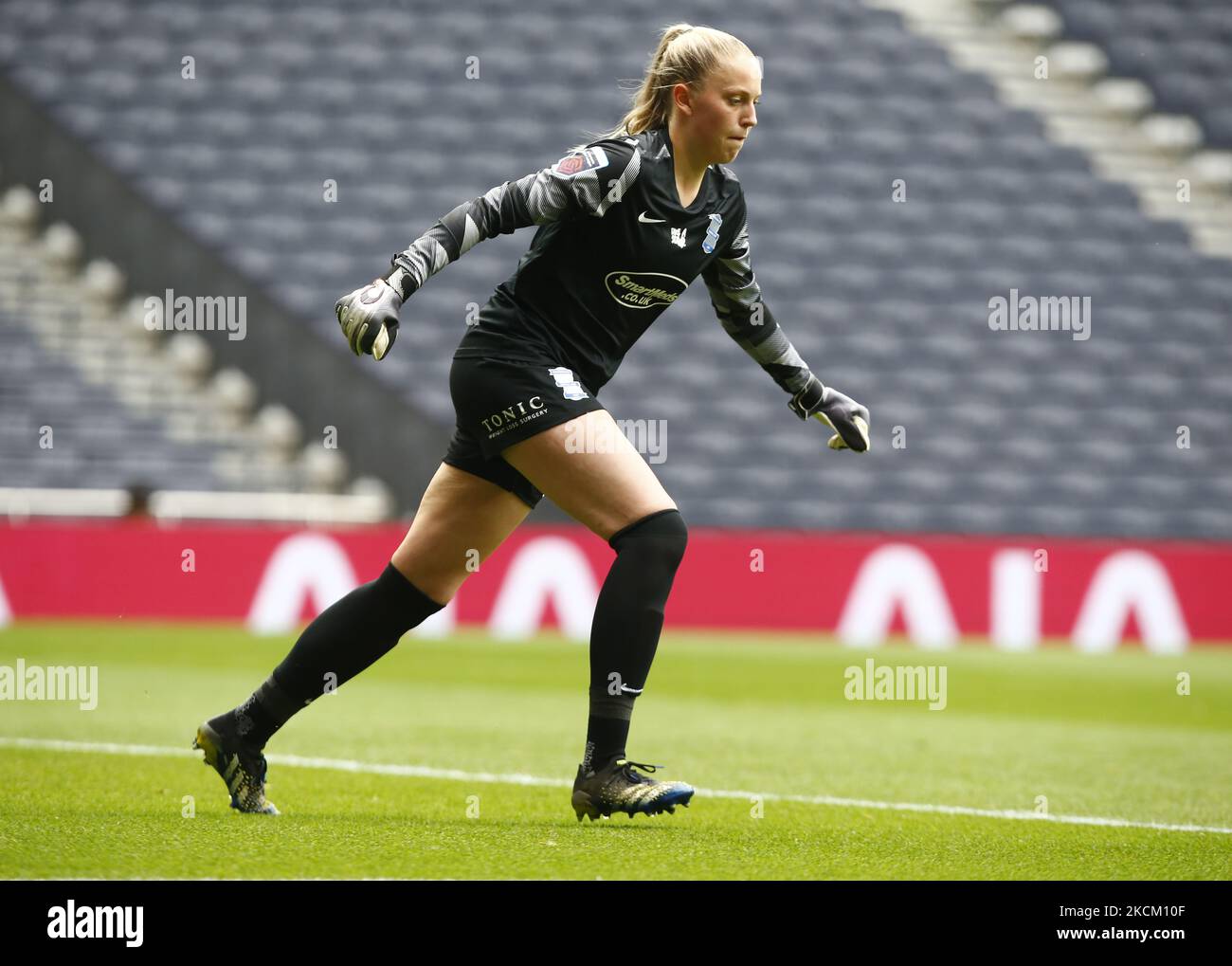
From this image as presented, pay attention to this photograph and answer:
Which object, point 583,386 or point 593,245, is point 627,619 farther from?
point 593,245

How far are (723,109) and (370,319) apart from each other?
1117 millimetres

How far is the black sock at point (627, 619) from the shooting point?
4098mm

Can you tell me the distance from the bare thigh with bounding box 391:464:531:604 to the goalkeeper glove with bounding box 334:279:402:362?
0.65m

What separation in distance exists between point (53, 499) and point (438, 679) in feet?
16.8

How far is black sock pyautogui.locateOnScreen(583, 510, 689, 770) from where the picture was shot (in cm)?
410

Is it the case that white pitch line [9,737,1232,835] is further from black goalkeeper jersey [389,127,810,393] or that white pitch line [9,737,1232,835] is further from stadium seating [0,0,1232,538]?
stadium seating [0,0,1232,538]

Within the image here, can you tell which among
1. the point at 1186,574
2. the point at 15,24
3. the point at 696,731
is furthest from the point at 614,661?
the point at 15,24

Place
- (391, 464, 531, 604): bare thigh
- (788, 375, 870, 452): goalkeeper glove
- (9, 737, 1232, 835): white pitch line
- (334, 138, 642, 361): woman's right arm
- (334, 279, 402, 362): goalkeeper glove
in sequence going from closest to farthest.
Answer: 1. (334, 279, 402, 362): goalkeeper glove
2. (334, 138, 642, 361): woman's right arm
3. (391, 464, 531, 604): bare thigh
4. (9, 737, 1232, 835): white pitch line
5. (788, 375, 870, 452): goalkeeper glove

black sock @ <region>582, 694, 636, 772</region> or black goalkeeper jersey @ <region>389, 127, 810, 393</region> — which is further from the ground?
black goalkeeper jersey @ <region>389, 127, 810, 393</region>

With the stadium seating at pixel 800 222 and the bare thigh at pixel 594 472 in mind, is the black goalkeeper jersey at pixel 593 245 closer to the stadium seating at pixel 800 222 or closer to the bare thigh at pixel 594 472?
the bare thigh at pixel 594 472

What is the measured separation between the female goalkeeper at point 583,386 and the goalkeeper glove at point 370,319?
0.06ft

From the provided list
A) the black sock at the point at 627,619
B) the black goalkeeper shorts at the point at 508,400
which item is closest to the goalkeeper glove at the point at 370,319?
the black goalkeeper shorts at the point at 508,400

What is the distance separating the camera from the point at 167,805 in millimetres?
4496

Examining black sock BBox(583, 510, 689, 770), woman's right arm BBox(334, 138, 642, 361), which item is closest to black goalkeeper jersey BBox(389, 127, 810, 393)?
woman's right arm BBox(334, 138, 642, 361)
